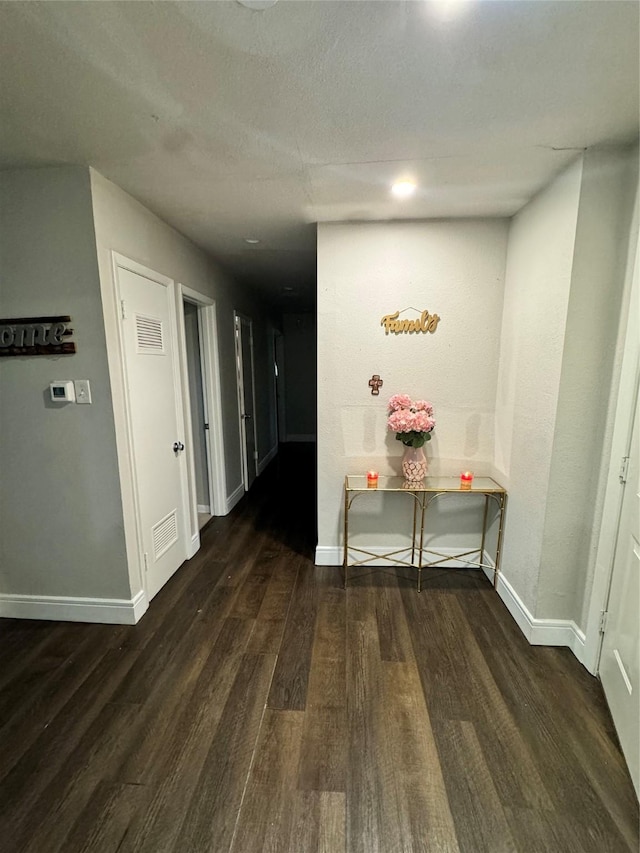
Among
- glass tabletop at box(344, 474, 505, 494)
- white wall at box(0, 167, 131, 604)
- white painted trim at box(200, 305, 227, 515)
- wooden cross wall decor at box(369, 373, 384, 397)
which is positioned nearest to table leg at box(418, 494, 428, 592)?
glass tabletop at box(344, 474, 505, 494)

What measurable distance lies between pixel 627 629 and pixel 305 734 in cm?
138

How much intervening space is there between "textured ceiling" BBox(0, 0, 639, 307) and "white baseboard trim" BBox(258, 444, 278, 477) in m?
3.61

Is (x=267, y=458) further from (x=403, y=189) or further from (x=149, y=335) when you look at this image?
(x=403, y=189)

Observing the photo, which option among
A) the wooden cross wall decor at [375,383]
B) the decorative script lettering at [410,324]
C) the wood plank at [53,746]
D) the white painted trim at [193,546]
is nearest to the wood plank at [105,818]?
the wood plank at [53,746]

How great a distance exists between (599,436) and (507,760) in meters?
1.43

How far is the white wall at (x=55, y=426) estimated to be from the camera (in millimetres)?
1796

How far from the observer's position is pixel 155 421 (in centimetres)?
236

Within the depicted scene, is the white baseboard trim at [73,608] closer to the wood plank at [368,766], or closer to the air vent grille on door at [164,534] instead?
the air vent grille on door at [164,534]

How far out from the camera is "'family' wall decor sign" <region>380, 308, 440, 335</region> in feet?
7.93

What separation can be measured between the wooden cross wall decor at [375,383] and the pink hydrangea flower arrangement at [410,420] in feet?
0.41

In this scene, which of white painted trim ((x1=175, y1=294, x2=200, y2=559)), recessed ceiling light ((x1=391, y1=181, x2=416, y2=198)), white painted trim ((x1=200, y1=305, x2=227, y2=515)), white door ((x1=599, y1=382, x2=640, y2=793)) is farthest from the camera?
white painted trim ((x1=200, y1=305, x2=227, y2=515))

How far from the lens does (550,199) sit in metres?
1.86

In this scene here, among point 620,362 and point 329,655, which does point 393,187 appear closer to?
Answer: point 620,362

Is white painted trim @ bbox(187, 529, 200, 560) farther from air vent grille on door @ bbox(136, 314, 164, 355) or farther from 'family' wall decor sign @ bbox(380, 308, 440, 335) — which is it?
'family' wall decor sign @ bbox(380, 308, 440, 335)
